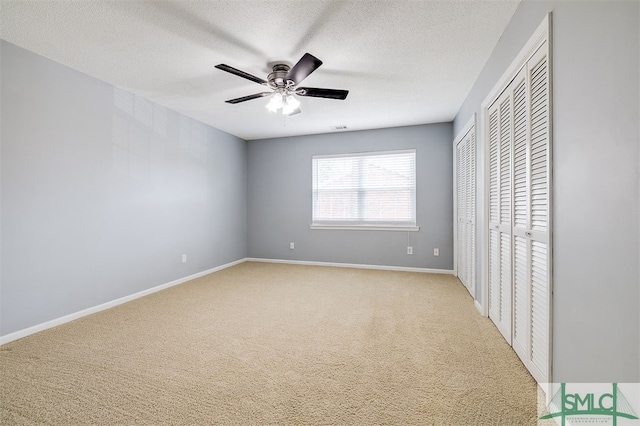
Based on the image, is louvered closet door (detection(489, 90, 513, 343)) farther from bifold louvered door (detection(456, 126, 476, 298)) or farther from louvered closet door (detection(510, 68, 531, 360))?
bifold louvered door (detection(456, 126, 476, 298))

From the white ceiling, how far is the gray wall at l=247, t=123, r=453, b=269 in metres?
1.34

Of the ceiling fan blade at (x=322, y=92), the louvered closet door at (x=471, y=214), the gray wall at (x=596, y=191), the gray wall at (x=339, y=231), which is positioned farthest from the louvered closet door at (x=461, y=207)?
the gray wall at (x=596, y=191)

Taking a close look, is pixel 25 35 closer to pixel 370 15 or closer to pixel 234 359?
pixel 370 15

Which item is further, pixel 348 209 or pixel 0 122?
pixel 348 209

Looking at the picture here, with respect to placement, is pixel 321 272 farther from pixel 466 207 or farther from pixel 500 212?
pixel 500 212

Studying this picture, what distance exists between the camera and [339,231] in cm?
531

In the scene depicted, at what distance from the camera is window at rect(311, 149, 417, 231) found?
4957mm

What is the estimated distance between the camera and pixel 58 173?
2.74 m

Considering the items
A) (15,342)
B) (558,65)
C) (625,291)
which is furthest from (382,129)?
(15,342)

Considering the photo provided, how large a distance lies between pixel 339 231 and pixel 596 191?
4244 millimetres

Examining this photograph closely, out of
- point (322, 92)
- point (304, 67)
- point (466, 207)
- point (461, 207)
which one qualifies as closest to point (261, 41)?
point (304, 67)

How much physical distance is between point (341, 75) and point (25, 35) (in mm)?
2669

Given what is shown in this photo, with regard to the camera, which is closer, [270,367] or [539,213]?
[539,213]

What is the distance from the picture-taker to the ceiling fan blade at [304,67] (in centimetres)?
210
